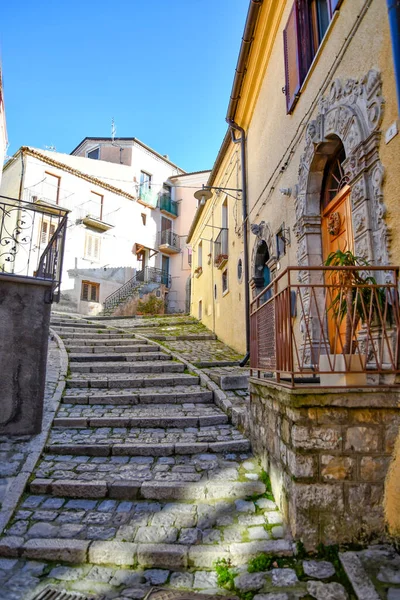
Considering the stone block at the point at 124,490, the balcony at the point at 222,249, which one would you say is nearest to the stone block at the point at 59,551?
the stone block at the point at 124,490

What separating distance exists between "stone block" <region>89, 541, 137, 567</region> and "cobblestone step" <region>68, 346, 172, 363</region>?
5.88m

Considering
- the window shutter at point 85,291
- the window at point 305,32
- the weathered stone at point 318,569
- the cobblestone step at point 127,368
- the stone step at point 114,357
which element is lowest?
the weathered stone at point 318,569

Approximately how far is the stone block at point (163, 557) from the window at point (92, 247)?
20958mm

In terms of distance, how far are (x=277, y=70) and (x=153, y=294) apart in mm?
17643

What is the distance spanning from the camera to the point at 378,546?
2.72m

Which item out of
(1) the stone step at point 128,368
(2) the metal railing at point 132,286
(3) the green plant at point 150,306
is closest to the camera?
(1) the stone step at point 128,368

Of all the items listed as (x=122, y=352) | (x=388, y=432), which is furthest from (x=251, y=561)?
(x=122, y=352)

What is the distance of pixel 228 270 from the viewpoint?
1196cm

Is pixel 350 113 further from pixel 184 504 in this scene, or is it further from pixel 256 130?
pixel 256 130

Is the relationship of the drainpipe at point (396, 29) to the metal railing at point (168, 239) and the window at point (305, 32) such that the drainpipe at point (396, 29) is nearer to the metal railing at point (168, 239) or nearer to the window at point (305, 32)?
the window at point (305, 32)

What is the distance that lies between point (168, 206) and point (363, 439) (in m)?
28.1

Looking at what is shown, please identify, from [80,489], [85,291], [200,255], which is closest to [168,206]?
[85,291]

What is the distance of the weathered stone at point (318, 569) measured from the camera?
2.53 m

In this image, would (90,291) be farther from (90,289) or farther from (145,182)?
(145,182)
